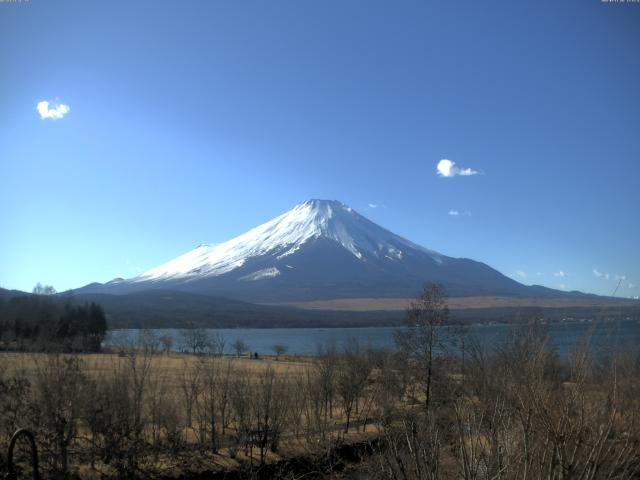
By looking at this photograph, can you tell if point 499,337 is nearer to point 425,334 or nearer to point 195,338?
point 425,334

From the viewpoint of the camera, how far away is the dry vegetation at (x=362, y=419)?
16.0 ft

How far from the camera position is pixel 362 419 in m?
26.2

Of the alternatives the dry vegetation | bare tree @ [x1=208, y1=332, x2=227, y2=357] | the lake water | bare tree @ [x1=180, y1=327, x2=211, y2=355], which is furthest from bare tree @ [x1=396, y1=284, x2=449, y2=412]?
bare tree @ [x1=180, y1=327, x2=211, y2=355]

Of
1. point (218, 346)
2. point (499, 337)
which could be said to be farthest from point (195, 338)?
point (499, 337)

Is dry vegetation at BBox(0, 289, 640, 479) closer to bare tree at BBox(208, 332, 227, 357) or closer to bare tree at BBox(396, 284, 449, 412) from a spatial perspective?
bare tree at BBox(396, 284, 449, 412)

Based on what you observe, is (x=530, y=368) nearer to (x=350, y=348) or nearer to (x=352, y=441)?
(x=352, y=441)

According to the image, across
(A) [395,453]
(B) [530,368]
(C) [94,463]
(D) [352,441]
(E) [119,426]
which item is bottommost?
(D) [352,441]

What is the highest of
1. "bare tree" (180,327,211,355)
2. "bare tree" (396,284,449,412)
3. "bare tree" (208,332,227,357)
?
"bare tree" (396,284,449,412)

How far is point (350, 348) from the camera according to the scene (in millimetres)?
32344

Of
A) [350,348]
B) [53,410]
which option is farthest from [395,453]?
[350,348]

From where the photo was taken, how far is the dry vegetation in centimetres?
487

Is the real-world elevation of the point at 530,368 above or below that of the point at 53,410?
above

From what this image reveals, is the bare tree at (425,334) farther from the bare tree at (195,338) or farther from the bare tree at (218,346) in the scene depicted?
the bare tree at (195,338)

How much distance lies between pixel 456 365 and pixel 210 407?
12.2 metres
